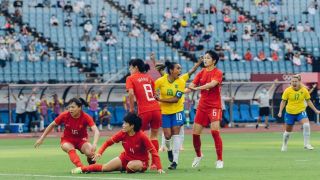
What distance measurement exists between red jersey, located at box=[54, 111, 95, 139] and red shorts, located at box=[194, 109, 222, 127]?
2568 millimetres

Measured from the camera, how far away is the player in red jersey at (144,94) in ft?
68.4

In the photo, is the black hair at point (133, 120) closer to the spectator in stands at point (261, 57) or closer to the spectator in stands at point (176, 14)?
the spectator in stands at point (261, 57)

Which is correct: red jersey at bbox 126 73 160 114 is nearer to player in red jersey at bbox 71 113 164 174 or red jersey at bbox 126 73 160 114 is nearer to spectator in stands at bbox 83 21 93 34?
player in red jersey at bbox 71 113 164 174

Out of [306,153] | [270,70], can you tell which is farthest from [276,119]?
[306,153]

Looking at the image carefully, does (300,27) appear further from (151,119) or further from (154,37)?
(151,119)

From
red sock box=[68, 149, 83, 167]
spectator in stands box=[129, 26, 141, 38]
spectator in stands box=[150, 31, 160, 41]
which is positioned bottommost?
red sock box=[68, 149, 83, 167]

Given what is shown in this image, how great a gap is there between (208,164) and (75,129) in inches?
149

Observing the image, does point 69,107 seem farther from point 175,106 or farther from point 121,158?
point 175,106

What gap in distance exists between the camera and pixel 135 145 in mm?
19062

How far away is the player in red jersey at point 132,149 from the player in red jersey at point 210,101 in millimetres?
2394

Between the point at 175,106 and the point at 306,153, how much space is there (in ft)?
19.1

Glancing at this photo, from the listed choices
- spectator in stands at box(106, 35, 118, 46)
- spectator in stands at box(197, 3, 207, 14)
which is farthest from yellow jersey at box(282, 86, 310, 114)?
spectator in stands at box(197, 3, 207, 14)

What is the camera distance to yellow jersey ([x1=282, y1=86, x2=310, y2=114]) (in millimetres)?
29406

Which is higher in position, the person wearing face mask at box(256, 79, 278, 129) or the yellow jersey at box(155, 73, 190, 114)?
the yellow jersey at box(155, 73, 190, 114)
